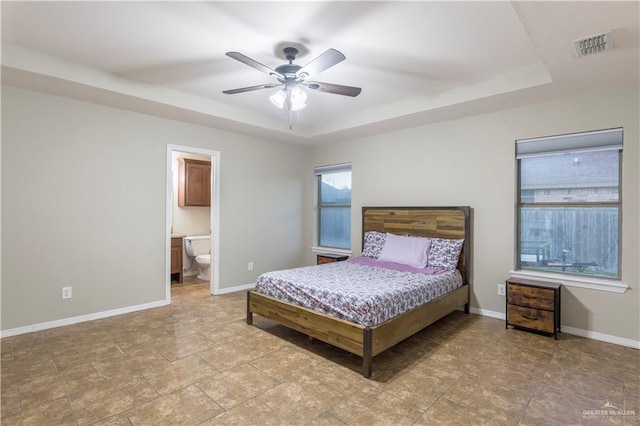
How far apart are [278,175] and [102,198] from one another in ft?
8.62

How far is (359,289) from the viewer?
284 centimetres

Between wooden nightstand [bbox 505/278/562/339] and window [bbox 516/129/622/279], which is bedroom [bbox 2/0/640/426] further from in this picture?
wooden nightstand [bbox 505/278/562/339]

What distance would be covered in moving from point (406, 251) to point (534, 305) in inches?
56.2

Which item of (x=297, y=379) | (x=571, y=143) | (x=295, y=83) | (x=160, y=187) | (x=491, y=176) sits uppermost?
(x=295, y=83)

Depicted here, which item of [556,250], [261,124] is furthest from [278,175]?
[556,250]

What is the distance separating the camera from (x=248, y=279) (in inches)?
205

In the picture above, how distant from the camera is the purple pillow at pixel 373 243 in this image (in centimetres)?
457

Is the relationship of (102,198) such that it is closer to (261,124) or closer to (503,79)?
(261,124)

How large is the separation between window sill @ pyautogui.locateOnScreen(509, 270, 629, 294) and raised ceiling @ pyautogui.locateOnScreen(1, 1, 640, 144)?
1.87 meters

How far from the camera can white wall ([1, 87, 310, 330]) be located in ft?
10.5

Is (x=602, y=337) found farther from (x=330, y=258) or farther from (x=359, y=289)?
(x=330, y=258)

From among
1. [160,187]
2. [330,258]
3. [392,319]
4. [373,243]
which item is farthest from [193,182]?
[392,319]

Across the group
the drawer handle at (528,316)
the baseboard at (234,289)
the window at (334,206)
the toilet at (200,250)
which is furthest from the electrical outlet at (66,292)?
the drawer handle at (528,316)

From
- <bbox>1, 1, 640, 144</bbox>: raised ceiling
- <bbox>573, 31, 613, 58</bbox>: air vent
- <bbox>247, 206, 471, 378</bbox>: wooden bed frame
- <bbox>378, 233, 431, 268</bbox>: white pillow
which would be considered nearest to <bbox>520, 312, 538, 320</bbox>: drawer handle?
<bbox>247, 206, 471, 378</bbox>: wooden bed frame
